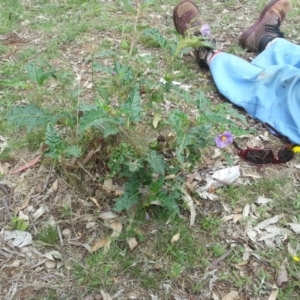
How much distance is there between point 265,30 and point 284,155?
1.41 metres

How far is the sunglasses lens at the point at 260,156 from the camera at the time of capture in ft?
7.34

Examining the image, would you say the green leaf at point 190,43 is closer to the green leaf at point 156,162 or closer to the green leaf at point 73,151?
the green leaf at point 156,162

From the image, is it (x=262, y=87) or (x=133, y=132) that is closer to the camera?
(x=133, y=132)

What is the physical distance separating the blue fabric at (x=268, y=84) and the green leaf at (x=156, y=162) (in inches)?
39.6

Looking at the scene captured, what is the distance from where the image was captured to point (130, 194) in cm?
181

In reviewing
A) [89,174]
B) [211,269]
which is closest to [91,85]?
[89,174]

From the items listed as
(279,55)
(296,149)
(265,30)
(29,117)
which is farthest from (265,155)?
(265,30)

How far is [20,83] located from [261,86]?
4.85ft

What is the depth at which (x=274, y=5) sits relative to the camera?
136 inches

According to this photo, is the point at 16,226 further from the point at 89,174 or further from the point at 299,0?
the point at 299,0

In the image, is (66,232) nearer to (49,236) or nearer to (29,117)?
(49,236)

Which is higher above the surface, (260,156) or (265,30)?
(265,30)

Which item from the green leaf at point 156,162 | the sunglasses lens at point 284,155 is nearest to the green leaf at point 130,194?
the green leaf at point 156,162

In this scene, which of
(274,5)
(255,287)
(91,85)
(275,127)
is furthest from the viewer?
(274,5)
